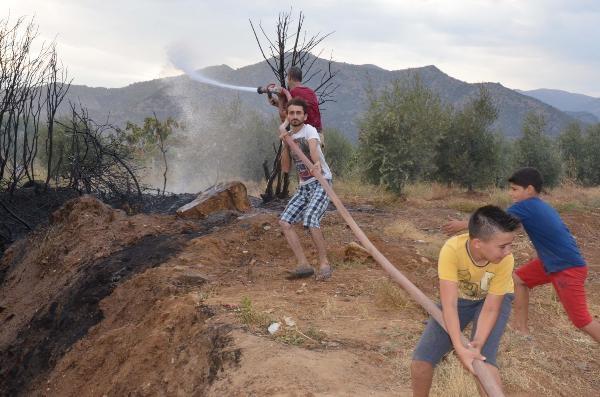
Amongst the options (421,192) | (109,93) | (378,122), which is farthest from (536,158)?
(109,93)

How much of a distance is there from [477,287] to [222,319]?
2.38 meters

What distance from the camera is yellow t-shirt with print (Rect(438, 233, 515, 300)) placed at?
2906 mm

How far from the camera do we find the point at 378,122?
1708cm

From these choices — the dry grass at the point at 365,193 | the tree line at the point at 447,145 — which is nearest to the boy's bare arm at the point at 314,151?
the dry grass at the point at 365,193

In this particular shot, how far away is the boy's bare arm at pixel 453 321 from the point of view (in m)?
2.69

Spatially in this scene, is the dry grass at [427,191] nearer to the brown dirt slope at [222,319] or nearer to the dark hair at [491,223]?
the brown dirt slope at [222,319]

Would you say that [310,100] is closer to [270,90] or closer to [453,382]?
[270,90]

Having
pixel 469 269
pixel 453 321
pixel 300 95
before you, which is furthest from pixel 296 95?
pixel 453 321

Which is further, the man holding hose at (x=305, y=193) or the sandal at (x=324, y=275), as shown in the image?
the sandal at (x=324, y=275)

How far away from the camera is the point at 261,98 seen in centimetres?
10531

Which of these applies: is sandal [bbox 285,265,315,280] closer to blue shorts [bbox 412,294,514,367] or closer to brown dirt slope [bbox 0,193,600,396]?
brown dirt slope [bbox 0,193,600,396]

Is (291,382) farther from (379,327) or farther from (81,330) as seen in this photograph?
(81,330)

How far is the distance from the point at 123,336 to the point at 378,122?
42.2 ft

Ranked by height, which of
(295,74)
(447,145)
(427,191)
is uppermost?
(295,74)
